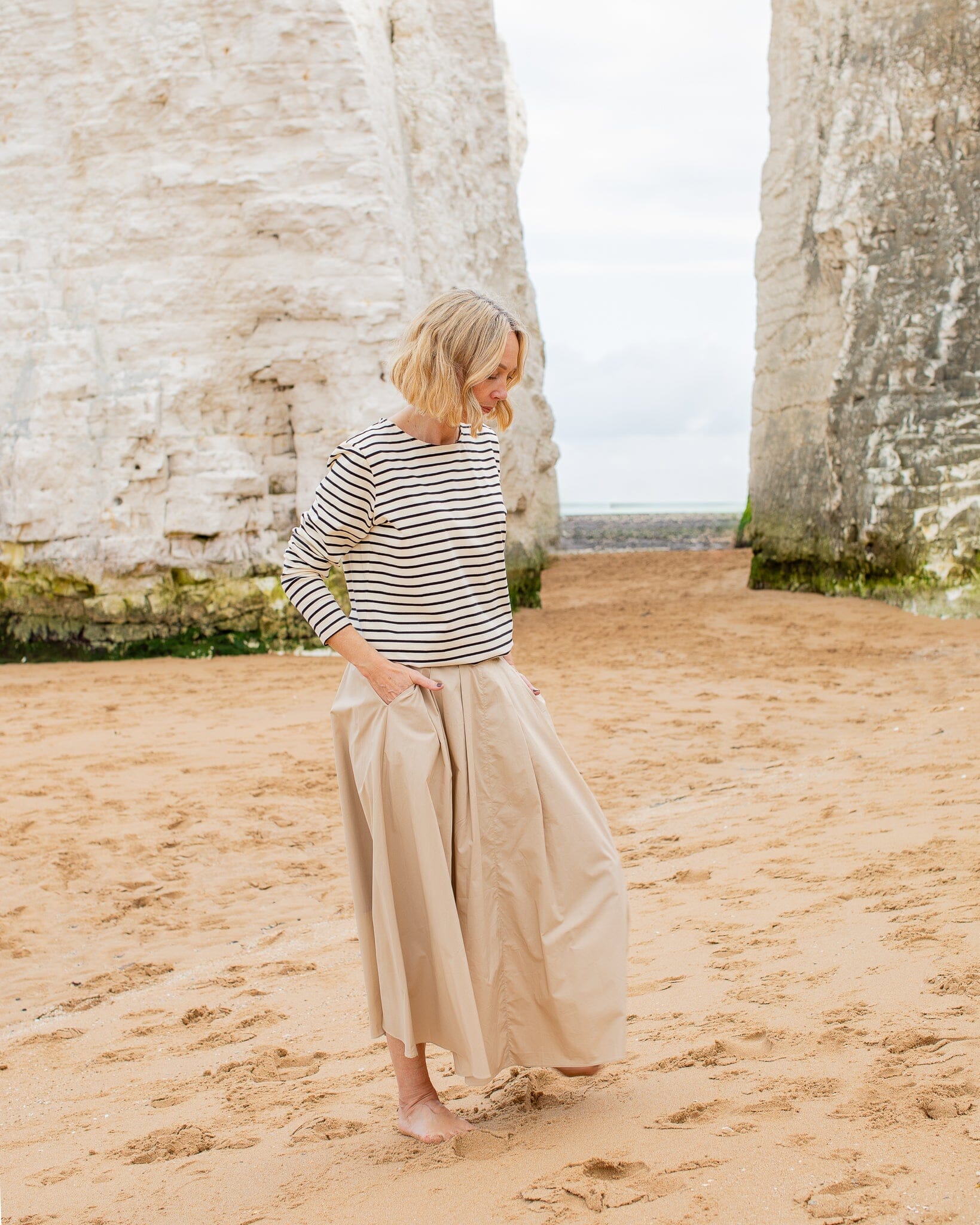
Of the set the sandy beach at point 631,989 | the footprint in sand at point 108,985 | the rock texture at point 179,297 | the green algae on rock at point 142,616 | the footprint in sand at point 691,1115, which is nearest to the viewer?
the sandy beach at point 631,989

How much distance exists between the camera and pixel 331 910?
460 cm

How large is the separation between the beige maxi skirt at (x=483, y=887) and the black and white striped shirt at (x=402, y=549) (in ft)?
0.29

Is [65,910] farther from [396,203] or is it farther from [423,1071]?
[396,203]

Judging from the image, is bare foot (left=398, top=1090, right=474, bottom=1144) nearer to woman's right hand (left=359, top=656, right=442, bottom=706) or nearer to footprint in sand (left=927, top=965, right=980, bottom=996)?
woman's right hand (left=359, top=656, right=442, bottom=706)

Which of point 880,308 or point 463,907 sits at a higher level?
point 880,308

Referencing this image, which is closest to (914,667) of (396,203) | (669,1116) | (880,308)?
(880,308)

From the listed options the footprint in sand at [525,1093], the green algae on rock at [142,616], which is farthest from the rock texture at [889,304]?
the footprint in sand at [525,1093]

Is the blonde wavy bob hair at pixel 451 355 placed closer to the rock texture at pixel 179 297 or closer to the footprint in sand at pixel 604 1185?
the footprint in sand at pixel 604 1185

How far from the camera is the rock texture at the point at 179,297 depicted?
10141 mm

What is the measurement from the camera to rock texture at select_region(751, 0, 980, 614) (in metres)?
10.4

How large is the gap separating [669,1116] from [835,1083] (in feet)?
1.13

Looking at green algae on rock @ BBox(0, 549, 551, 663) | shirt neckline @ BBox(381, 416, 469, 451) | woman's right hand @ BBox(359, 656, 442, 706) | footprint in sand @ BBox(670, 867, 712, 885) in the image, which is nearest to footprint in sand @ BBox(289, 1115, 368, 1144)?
woman's right hand @ BBox(359, 656, 442, 706)

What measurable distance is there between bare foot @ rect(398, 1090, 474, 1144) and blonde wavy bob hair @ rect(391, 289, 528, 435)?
1440 mm

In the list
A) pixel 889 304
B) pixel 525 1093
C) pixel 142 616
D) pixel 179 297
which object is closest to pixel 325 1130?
pixel 525 1093
